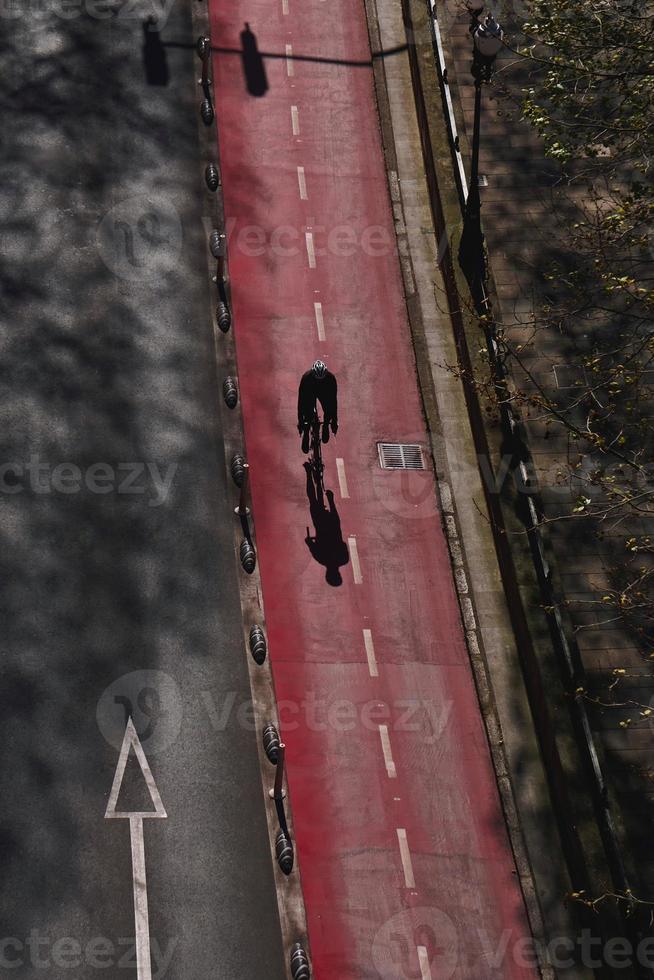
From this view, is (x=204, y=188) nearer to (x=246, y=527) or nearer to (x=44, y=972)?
(x=246, y=527)

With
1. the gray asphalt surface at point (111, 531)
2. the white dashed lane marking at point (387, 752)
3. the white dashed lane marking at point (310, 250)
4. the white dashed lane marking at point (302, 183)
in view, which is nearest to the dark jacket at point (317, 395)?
the gray asphalt surface at point (111, 531)

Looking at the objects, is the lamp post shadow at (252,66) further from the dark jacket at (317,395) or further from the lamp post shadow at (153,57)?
the dark jacket at (317,395)

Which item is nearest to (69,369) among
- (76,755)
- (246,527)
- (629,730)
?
(246,527)

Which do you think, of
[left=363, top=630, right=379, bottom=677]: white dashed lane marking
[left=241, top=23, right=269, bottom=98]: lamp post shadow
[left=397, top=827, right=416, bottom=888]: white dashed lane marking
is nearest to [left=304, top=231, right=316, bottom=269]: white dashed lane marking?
[left=241, top=23, right=269, bottom=98]: lamp post shadow

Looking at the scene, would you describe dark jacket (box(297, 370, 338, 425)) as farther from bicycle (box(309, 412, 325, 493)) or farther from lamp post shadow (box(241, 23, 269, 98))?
lamp post shadow (box(241, 23, 269, 98))

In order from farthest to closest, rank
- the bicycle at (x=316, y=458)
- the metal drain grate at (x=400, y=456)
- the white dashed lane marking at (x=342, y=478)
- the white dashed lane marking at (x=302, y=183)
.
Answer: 1. the white dashed lane marking at (x=302, y=183)
2. the metal drain grate at (x=400, y=456)
3. the white dashed lane marking at (x=342, y=478)
4. the bicycle at (x=316, y=458)

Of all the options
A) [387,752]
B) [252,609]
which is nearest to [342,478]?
[252,609]
